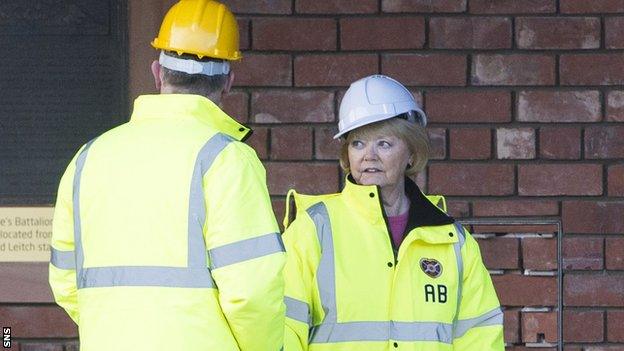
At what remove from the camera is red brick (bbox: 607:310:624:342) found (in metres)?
4.52

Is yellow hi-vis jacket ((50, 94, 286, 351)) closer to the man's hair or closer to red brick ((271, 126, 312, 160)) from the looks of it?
the man's hair

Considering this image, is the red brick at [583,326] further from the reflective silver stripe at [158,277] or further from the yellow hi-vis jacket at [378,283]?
the reflective silver stripe at [158,277]

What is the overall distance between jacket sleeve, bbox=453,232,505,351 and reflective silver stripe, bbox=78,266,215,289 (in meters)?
0.94

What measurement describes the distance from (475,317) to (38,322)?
175cm

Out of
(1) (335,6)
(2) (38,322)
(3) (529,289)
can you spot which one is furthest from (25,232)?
(3) (529,289)

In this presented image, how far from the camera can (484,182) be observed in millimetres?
4520

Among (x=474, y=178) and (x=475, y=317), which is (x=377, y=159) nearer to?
(x=475, y=317)

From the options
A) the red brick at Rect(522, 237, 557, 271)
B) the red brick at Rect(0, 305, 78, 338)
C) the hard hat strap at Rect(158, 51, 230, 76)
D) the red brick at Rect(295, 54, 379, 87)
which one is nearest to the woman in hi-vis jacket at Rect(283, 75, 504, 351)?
the hard hat strap at Rect(158, 51, 230, 76)

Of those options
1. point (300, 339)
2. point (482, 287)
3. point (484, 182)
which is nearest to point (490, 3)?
point (484, 182)

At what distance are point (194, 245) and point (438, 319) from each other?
885mm

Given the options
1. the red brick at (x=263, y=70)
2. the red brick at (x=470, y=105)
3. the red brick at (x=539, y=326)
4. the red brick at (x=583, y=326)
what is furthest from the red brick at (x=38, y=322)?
the red brick at (x=583, y=326)

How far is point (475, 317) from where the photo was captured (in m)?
3.53

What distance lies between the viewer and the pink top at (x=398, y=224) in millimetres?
3568

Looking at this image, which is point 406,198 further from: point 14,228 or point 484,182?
point 14,228
